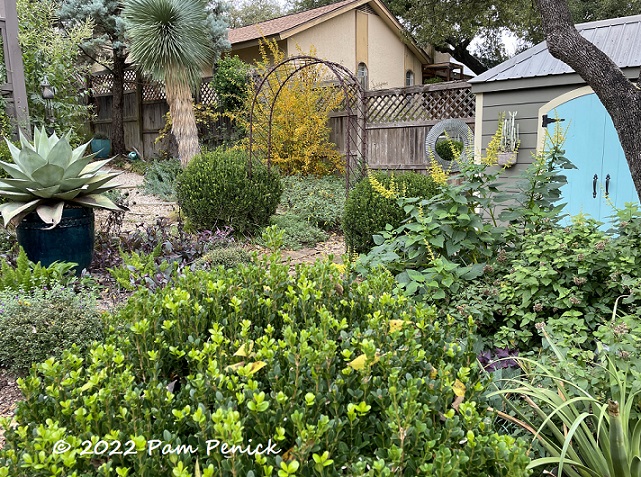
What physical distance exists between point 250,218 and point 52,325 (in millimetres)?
3850

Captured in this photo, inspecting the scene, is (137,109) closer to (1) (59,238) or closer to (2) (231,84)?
(2) (231,84)

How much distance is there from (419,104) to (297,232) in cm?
510

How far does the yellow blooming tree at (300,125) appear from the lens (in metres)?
10.5

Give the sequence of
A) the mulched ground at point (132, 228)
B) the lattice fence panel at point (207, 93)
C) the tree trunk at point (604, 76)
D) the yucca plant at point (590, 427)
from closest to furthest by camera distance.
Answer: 1. the yucca plant at point (590, 427)
2. the mulched ground at point (132, 228)
3. the tree trunk at point (604, 76)
4. the lattice fence panel at point (207, 93)

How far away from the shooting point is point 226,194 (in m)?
6.31

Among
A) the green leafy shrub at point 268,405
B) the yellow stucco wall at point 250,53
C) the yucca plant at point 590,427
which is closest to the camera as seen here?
the green leafy shrub at point 268,405

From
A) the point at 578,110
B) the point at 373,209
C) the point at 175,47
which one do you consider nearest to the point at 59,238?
the point at 373,209

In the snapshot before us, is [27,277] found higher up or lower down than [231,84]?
lower down

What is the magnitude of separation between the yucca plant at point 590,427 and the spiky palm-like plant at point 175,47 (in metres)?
8.98

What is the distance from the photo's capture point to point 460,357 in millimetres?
1574

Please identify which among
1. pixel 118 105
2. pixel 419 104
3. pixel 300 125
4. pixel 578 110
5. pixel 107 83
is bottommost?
pixel 578 110

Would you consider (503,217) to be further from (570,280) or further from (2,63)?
(2,63)

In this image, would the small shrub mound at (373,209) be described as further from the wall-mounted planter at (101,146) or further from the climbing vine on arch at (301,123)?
the wall-mounted planter at (101,146)

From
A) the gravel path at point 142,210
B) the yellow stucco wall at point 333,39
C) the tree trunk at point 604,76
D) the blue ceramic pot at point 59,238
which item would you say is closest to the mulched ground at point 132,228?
the gravel path at point 142,210
